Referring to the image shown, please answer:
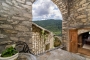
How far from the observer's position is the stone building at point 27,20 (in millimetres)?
1762

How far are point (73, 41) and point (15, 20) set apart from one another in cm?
188

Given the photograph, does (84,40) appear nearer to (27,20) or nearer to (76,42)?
(76,42)

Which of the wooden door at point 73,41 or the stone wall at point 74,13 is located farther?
the wooden door at point 73,41

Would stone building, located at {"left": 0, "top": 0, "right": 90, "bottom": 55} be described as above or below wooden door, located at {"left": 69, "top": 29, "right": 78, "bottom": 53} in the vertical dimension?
above

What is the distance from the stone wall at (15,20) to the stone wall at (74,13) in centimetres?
137

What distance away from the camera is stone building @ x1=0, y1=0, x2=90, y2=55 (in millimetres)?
1762

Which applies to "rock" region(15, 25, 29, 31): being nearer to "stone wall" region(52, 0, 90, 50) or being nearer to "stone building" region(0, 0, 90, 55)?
"stone building" region(0, 0, 90, 55)

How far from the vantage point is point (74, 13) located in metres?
2.62

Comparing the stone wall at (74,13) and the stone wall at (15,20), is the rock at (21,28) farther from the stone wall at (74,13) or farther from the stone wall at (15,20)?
the stone wall at (74,13)

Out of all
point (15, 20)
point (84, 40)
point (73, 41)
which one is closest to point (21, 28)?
point (15, 20)

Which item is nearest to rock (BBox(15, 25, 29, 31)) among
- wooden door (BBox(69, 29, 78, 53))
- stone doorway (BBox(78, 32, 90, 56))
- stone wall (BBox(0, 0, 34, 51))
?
stone wall (BBox(0, 0, 34, 51))

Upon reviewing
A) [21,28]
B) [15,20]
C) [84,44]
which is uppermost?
[15,20]

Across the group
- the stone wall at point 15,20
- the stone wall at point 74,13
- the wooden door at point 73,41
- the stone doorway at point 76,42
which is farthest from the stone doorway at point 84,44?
the stone wall at point 15,20

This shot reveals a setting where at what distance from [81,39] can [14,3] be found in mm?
2268
